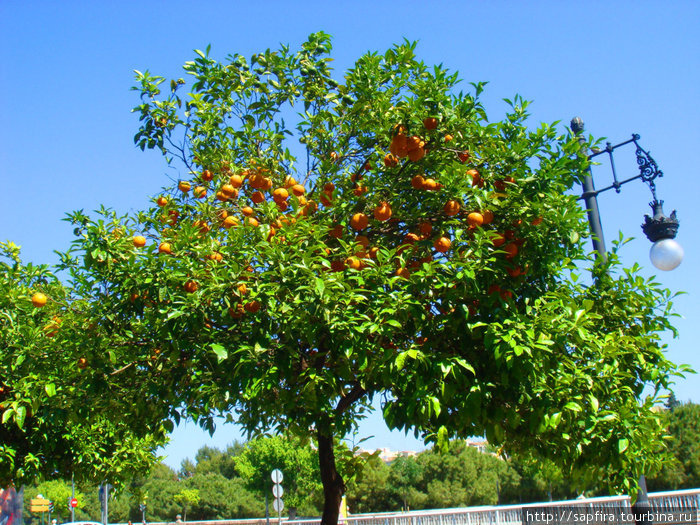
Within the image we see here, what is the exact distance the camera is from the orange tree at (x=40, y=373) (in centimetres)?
566

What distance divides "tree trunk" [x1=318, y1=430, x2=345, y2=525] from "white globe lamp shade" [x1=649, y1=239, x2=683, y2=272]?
4326 mm

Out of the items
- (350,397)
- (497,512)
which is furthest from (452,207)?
(497,512)

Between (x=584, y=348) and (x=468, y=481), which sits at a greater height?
(x=584, y=348)

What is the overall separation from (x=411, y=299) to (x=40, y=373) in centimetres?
409

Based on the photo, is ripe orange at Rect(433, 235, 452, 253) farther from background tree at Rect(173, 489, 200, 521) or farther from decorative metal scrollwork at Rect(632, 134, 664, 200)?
background tree at Rect(173, 489, 200, 521)

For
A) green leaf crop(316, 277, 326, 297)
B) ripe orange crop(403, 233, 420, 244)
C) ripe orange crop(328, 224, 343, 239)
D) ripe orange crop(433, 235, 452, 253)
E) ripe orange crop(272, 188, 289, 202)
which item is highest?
ripe orange crop(272, 188, 289, 202)

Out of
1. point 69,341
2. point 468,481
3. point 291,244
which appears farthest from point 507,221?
point 468,481

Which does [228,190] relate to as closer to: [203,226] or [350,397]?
[203,226]

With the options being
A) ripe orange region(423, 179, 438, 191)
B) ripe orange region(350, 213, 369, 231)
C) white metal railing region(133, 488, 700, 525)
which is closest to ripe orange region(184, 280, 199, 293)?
ripe orange region(350, 213, 369, 231)

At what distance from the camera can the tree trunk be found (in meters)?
6.42

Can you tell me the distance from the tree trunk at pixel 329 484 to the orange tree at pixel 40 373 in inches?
73.6

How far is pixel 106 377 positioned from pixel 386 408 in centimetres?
283

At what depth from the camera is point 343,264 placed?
5273 millimetres

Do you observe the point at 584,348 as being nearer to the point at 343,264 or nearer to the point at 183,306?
the point at 343,264
